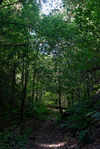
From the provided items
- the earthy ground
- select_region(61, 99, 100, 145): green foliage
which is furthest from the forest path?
select_region(61, 99, 100, 145): green foliage

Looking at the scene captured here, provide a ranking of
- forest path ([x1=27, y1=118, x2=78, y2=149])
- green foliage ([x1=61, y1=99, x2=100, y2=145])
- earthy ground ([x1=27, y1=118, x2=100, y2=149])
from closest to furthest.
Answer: green foliage ([x1=61, y1=99, x2=100, y2=145]) → earthy ground ([x1=27, y1=118, x2=100, y2=149]) → forest path ([x1=27, y1=118, x2=78, y2=149])

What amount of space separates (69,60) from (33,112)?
35.6 feet

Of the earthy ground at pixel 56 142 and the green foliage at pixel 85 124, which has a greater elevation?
the green foliage at pixel 85 124

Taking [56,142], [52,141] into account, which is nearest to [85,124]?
[56,142]

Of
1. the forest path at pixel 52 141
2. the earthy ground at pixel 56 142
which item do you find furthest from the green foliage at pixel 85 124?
the forest path at pixel 52 141

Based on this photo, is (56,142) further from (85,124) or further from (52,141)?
(85,124)

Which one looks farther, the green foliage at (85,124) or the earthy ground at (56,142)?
the earthy ground at (56,142)

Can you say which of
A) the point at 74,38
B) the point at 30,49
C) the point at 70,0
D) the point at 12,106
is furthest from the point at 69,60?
the point at 12,106

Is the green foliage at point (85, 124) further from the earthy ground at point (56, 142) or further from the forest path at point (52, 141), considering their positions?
the forest path at point (52, 141)

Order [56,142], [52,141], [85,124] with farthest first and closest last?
[52,141] < [56,142] < [85,124]

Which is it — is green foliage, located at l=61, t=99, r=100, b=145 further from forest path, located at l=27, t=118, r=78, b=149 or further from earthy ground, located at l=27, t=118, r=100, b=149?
forest path, located at l=27, t=118, r=78, b=149

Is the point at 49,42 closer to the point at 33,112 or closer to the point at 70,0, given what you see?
the point at 70,0

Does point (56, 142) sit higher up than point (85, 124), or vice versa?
point (85, 124)

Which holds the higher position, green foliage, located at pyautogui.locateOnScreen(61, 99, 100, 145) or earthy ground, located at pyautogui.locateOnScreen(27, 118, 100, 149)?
green foliage, located at pyautogui.locateOnScreen(61, 99, 100, 145)
